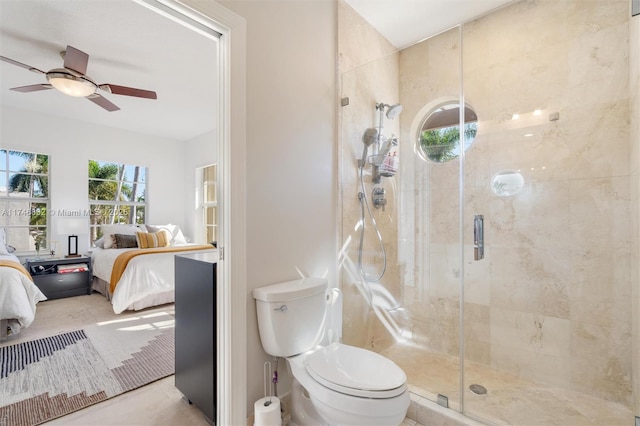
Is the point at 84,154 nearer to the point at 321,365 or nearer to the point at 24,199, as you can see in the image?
the point at 24,199

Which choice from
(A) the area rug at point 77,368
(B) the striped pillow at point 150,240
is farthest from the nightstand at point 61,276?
(A) the area rug at point 77,368

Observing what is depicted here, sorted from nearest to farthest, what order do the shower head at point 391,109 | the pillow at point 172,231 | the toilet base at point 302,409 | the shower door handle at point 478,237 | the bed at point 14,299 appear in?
the toilet base at point 302,409 < the shower door handle at point 478,237 < the shower head at point 391,109 < the bed at point 14,299 < the pillow at point 172,231

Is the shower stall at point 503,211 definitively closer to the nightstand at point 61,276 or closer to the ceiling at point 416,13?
the ceiling at point 416,13

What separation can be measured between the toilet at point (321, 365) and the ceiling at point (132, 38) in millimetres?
1712

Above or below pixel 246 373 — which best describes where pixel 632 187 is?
above

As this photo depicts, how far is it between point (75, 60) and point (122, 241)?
2.73m

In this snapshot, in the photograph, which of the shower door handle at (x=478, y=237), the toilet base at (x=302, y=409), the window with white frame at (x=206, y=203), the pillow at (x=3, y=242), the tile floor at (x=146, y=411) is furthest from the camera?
the window with white frame at (x=206, y=203)

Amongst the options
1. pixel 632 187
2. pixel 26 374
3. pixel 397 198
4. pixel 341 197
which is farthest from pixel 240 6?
pixel 26 374

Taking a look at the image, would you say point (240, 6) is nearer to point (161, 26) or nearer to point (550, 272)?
point (161, 26)

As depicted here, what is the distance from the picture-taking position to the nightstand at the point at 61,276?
12.5 ft

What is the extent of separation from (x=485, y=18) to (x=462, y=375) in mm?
2576

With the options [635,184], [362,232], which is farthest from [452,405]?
[635,184]

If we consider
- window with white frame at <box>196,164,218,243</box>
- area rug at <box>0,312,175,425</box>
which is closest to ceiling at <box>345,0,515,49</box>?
area rug at <box>0,312,175,425</box>

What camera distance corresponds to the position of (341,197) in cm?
215
